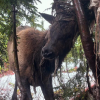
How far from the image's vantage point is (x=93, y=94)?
2.37m

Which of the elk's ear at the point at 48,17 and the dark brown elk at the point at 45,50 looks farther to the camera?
the elk's ear at the point at 48,17

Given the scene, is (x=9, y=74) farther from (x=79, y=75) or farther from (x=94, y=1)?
(x=94, y=1)

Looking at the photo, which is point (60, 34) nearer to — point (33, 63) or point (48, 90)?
point (33, 63)

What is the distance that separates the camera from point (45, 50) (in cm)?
228

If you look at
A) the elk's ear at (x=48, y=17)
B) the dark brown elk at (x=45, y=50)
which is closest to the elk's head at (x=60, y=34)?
the dark brown elk at (x=45, y=50)

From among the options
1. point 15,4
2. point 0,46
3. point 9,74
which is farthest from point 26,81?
point 9,74

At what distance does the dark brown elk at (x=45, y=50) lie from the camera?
2.31m

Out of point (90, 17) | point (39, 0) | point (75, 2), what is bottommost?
point (90, 17)

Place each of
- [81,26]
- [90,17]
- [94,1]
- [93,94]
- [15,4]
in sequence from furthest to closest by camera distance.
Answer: [93,94] → [90,17] → [15,4] → [81,26] → [94,1]

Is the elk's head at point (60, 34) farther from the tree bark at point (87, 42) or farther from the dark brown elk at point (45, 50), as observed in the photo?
the tree bark at point (87, 42)

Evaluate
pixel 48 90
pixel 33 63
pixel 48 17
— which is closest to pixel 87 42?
pixel 48 17

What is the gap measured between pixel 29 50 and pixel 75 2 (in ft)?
5.05

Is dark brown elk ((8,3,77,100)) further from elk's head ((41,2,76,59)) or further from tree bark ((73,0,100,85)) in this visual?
tree bark ((73,0,100,85))

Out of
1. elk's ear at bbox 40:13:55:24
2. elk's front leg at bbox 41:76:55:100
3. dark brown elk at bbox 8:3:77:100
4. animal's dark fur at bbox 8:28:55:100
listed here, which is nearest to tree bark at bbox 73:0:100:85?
dark brown elk at bbox 8:3:77:100
